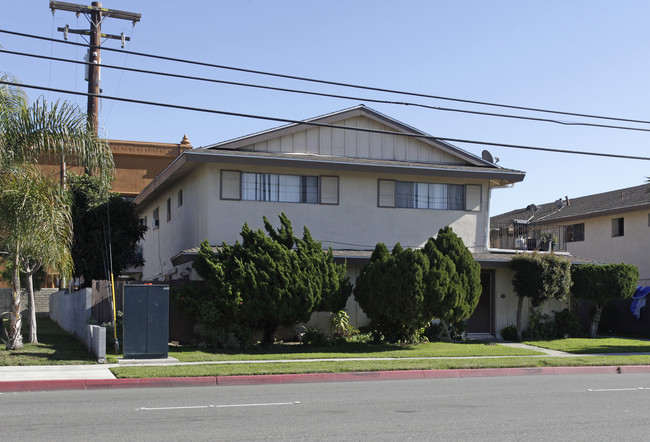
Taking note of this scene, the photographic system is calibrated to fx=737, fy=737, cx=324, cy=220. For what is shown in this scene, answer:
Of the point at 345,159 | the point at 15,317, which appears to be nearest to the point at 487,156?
the point at 345,159

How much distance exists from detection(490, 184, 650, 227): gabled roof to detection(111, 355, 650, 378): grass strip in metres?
17.1

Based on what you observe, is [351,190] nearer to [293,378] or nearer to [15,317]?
[293,378]

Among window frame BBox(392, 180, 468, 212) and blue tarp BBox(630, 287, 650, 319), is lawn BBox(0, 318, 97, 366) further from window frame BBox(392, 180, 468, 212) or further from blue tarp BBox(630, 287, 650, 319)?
blue tarp BBox(630, 287, 650, 319)

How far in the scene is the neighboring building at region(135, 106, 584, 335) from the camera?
23094 millimetres

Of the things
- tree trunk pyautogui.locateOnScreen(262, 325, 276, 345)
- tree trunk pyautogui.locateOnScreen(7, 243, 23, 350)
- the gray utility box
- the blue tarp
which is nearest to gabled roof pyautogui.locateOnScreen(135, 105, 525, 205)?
tree trunk pyautogui.locateOnScreen(262, 325, 276, 345)

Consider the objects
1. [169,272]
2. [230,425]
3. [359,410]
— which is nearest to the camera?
[230,425]

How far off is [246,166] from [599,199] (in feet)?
77.6

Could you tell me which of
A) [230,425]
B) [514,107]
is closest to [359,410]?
[230,425]

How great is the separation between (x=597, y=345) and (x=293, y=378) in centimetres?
1143

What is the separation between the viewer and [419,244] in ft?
81.8

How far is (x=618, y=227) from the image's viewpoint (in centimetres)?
3591

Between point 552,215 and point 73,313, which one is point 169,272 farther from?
point 552,215

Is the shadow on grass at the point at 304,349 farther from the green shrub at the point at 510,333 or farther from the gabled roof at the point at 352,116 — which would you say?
the gabled roof at the point at 352,116

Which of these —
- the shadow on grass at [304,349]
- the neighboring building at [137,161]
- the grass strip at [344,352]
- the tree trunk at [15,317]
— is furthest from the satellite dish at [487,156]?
the neighboring building at [137,161]
